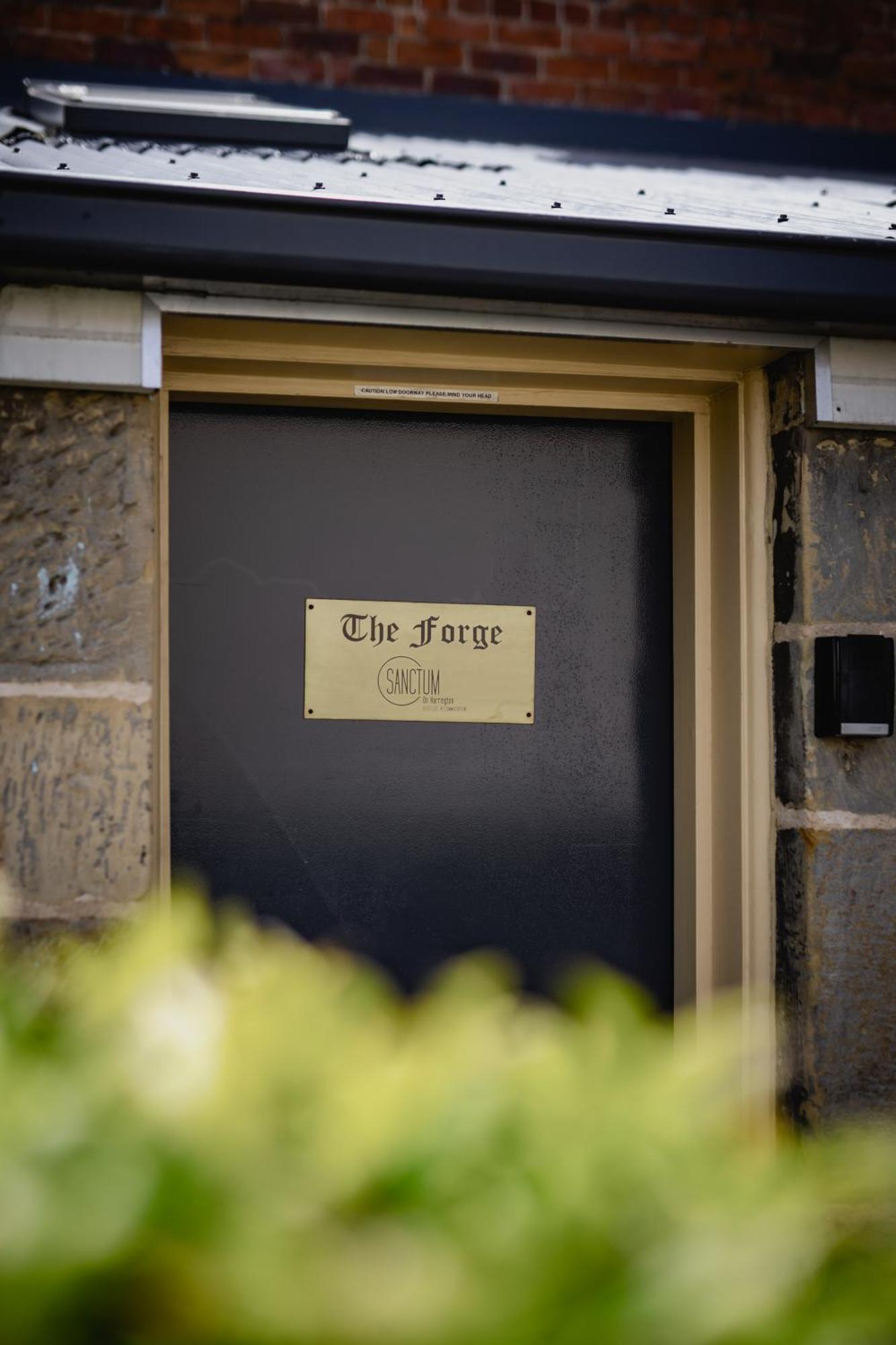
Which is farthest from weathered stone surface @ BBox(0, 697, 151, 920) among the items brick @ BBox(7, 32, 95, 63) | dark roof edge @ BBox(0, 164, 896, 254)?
brick @ BBox(7, 32, 95, 63)

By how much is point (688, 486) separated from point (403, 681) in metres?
0.93

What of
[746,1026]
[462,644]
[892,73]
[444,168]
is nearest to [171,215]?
[444,168]

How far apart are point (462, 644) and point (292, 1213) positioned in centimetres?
243

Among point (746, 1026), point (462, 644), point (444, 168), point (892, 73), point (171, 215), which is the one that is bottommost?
point (746, 1026)

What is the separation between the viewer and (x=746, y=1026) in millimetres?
2746

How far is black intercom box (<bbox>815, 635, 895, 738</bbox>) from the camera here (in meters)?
2.61

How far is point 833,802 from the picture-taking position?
104 inches

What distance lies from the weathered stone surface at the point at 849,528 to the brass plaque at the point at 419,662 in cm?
76

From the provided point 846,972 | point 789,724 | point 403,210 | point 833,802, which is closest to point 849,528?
point 789,724

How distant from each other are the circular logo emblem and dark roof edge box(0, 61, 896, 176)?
1867mm

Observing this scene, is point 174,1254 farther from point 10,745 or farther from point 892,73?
point 892,73

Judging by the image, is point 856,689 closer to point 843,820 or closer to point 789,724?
point 789,724

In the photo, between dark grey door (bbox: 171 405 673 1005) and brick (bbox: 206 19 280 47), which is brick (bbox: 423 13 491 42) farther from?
dark grey door (bbox: 171 405 673 1005)

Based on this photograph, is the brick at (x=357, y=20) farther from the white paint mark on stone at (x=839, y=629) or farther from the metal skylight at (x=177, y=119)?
the white paint mark on stone at (x=839, y=629)
